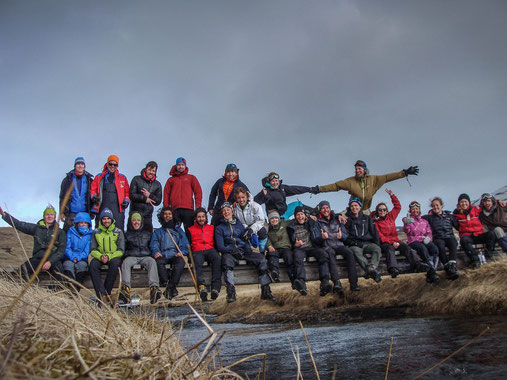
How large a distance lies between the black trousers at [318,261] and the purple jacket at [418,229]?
8.81 ft

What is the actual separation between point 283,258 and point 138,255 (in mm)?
3219

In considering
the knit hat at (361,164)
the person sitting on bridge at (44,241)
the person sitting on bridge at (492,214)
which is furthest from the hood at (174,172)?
the person sitting on bridge at (492,214)

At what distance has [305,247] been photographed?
29.9 ft

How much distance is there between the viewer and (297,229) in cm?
930

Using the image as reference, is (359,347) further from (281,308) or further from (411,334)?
(281,308)

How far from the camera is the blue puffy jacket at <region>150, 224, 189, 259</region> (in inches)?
330

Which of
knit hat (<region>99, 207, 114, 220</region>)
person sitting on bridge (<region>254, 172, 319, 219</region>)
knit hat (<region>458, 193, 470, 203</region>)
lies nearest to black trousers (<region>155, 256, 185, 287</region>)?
knit hat (<region>99, 207, 114, 220</region>)

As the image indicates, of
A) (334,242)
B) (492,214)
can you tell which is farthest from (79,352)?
(492,214)

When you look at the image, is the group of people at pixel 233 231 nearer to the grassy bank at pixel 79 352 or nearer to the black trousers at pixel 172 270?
the black trousers at pixel 172 270

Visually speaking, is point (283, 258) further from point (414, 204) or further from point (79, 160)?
point (79, 160)

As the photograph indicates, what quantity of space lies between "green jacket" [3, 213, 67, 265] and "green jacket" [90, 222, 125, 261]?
612 millimetres

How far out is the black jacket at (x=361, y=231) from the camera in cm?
943

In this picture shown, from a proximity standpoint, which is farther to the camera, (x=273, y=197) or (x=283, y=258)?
(x=273, y=197)

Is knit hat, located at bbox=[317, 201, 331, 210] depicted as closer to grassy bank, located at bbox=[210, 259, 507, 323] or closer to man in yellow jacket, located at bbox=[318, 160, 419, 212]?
man in yellow jacket, located at bbox=[318, 160, 419, 212]
